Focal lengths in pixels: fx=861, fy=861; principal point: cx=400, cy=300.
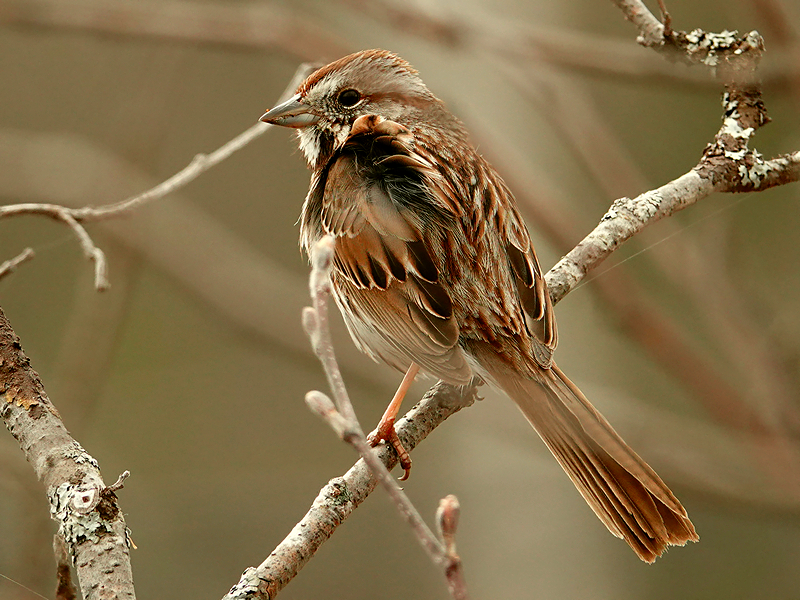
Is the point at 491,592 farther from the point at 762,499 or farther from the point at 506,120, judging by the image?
the point at 506,120

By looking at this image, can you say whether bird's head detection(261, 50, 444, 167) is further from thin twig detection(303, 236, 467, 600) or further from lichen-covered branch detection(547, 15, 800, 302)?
thin twig detection(303, 236, 467, 600)

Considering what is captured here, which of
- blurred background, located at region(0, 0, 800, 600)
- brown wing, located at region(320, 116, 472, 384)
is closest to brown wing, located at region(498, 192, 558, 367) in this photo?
brown wing, located at region(320, 116, 472, 384)

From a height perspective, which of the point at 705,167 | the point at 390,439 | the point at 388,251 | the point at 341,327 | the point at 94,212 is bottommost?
the point at 390,439

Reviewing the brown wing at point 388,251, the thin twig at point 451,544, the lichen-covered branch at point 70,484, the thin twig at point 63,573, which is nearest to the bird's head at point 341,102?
the brown wing at point 388,251

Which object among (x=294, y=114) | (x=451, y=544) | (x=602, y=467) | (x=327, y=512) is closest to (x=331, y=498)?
(x=327, y=512)

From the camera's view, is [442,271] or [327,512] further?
[442,271]

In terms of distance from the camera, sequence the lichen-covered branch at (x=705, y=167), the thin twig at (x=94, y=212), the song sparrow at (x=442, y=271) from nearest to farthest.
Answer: the thin twig at (x=94, y=212)
the song sparrow at (x=442, y=271)
the lichen-covered branch at (x=705, y=167)

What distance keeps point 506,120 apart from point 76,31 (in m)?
2.03

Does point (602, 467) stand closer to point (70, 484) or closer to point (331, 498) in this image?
point (331, 498)

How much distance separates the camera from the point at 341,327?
4047 millimetres

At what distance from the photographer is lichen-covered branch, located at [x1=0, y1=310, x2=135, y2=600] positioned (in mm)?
1461

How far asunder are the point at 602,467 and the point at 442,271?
0.69 m

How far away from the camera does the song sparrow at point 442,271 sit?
2184 millimetres

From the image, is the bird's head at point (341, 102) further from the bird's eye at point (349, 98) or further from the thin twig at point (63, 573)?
the thin twig at point (63, 573)
